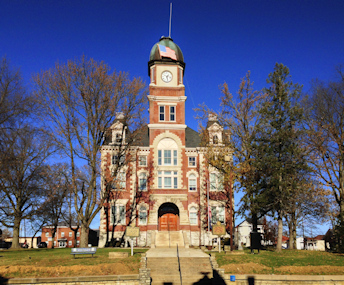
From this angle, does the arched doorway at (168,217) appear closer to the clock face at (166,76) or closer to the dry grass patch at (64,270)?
the clock face at (166,76)

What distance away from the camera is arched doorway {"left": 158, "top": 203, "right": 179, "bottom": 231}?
3856 centimetres

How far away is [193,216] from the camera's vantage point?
3844 centimetres

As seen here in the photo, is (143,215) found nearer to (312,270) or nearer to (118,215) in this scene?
(118,215)

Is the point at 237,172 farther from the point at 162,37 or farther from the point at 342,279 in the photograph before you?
the point at 162,37

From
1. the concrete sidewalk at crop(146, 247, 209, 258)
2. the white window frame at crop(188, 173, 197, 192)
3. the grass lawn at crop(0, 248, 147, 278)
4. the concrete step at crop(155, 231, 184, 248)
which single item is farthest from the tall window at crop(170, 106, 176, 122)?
the grass lawn at crop(0, 248, 147, 278)

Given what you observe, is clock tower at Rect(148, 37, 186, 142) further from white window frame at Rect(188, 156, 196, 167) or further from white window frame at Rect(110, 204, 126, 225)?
white window frame at Rect(110, 204, 126, 225)

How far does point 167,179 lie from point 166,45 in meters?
16.5

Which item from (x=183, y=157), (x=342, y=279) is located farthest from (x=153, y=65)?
(x=342, y=279)

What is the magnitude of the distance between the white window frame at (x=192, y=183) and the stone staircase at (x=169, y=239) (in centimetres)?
522

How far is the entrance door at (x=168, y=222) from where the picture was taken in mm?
38531

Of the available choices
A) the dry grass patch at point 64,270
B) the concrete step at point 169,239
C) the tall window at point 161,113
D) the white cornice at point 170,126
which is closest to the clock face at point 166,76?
the tall window at point 161,113

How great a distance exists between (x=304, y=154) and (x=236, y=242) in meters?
11.0

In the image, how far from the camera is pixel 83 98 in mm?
28562

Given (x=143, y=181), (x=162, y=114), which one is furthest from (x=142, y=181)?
(x=162, y=114)
